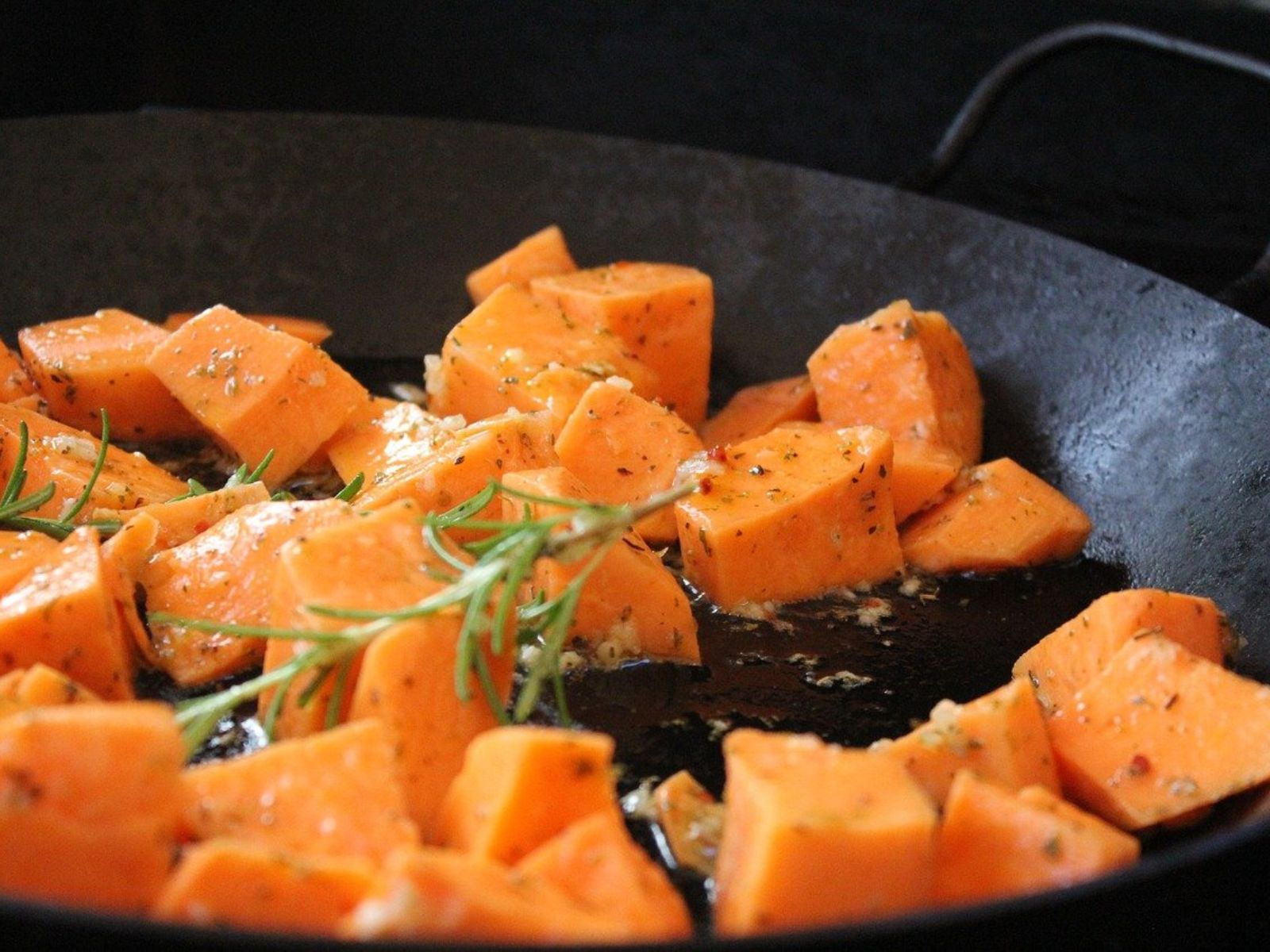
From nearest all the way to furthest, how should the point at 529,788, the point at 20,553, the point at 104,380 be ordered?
the point at 529,788 → the point at 20,553 → the point at 104,380

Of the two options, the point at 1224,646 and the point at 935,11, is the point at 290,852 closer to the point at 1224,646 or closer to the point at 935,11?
the point at 1224,646

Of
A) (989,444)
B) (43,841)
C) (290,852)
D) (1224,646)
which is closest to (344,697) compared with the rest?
(290,852)

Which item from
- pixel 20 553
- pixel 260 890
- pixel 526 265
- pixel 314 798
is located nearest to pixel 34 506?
pixel 20 553

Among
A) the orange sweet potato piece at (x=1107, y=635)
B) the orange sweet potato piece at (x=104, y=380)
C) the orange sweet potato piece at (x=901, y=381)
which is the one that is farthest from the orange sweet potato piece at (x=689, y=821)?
the orange sweet potato piece at (x=104, y=380)

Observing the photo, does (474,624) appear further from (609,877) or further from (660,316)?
(660,316)

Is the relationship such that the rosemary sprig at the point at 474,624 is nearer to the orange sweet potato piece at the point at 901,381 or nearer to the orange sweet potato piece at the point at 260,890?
the orange sweet potato piece at the point at 260,890

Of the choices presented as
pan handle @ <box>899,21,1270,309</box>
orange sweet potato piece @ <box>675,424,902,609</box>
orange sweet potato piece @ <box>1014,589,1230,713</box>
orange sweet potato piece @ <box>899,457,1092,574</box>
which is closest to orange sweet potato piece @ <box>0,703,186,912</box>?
orange sweet potato piece @ <box>675,424,902,609</box>
